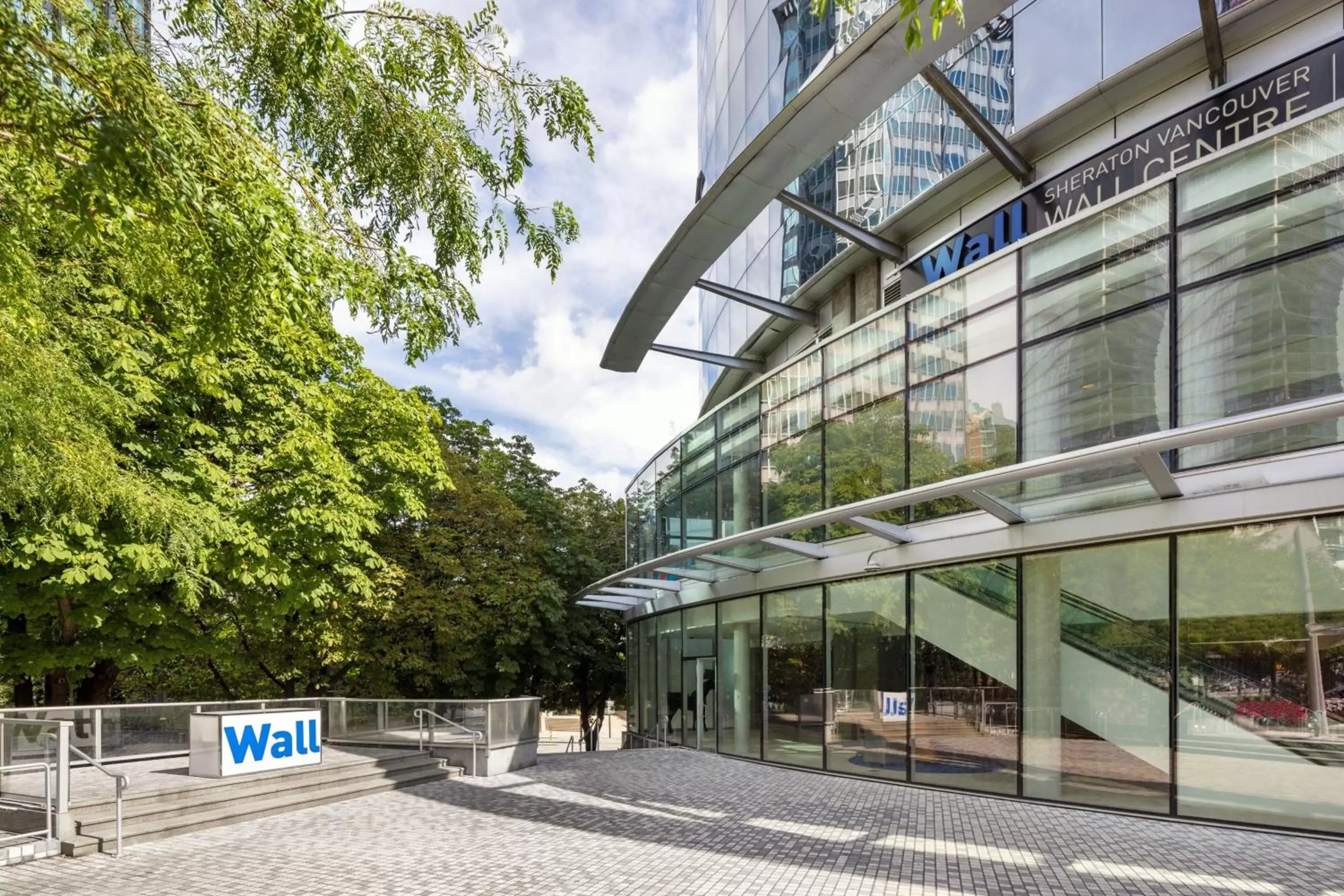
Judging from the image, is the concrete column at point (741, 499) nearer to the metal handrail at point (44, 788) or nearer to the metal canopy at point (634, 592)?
the metal canopy at point (634, 592)

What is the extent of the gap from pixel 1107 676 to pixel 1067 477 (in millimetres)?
2565

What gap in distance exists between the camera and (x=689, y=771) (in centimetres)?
1639

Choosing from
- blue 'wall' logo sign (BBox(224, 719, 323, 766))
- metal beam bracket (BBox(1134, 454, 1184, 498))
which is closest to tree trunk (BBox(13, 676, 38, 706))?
blue 'wall' logo sign (BBox(224, 719, 323, 766))

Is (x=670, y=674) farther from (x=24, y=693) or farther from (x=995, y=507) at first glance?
(x=24, y=693)

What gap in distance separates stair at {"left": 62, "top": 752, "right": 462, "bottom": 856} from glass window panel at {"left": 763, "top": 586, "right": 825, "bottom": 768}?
640 cm

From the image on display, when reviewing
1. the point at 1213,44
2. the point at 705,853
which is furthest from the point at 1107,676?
the point at 1213,44

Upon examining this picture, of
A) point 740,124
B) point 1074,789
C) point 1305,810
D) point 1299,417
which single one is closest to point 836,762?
point 1074,789

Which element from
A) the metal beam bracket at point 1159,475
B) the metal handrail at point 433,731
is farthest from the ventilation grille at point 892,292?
the metal handrail at point 433,731

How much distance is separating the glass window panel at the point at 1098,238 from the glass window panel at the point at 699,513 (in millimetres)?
9515

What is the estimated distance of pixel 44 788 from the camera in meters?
10.1

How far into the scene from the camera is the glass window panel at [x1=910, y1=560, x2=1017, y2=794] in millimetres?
12711

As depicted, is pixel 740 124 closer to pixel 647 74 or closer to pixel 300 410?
pixel 300 410

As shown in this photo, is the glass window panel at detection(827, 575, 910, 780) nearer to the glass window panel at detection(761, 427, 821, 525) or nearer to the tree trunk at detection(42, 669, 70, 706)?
the glass window panel at detection(761, 427, 821, 525)

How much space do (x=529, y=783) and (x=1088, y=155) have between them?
43.9 feet
